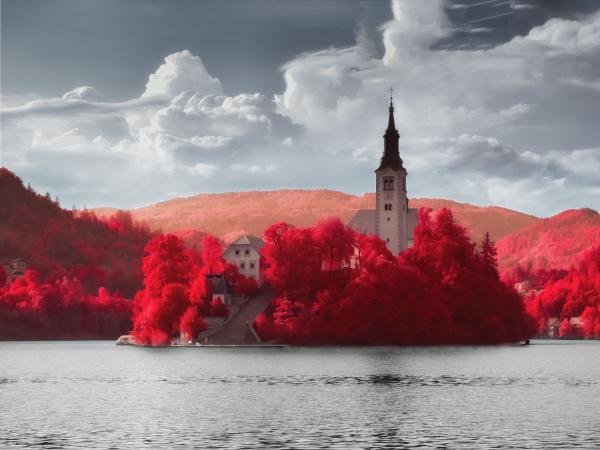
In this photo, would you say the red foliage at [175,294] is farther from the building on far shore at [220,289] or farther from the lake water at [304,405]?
the lake water at [304,405]

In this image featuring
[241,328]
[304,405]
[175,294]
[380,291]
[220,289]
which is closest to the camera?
[304,405]

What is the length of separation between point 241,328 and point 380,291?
83.2 ft

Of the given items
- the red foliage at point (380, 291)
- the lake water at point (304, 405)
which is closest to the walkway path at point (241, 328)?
the red foliage at point (380, 291)

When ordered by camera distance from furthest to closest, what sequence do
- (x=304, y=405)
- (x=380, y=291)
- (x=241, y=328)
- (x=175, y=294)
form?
(x=175, y=294) → (x=241, y=328) → (x=380, y=291) → (x=304, y=405)

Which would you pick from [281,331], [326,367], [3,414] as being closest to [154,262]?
[281,331]

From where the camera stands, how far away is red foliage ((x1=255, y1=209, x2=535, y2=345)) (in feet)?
532

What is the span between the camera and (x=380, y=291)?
161750 mm

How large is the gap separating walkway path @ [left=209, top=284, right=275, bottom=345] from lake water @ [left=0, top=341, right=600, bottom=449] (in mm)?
44966

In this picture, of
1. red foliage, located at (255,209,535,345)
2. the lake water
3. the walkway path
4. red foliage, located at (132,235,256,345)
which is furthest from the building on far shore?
the lake water

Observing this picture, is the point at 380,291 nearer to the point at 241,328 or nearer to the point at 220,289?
the point at 241,328

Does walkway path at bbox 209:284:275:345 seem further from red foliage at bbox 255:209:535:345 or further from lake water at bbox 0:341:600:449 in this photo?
lake water at bbox 0:341:600:449

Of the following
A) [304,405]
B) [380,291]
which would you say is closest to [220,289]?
[380,291]

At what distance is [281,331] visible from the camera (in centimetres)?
16662

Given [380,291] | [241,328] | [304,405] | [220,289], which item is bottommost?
[304,405]
